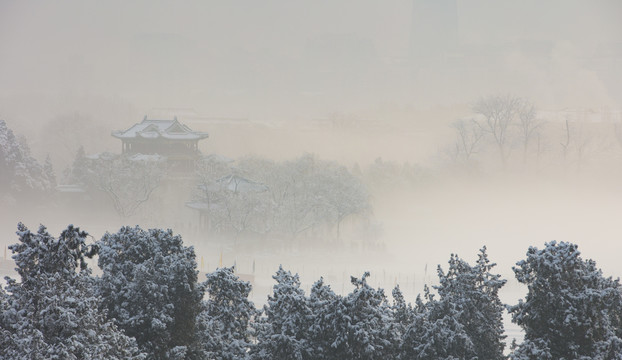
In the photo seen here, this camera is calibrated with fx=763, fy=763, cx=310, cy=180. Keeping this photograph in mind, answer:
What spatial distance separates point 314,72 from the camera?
125 metres

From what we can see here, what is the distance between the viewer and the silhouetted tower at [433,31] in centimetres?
12588

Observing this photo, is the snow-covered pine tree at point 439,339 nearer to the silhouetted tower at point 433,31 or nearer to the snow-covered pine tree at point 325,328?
the snow-covered pine tree at point 325,328

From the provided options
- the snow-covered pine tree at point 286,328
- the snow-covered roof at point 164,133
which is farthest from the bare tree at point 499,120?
the snow-covered pine tree at point 286,328

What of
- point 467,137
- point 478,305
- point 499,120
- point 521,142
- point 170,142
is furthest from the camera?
point 467,137

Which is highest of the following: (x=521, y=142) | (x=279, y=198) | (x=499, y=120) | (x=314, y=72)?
(x=314, y=72)

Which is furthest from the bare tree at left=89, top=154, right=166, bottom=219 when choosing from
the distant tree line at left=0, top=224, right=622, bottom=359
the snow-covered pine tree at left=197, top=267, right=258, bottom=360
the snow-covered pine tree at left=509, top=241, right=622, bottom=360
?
the snow-covered pine tree at left=509, top=241, right=622, bottom=360

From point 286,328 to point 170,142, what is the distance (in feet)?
151

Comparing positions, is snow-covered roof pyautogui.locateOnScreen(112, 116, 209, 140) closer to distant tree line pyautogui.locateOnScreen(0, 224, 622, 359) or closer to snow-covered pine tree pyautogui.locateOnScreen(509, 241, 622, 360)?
distant tree line pyautogui.locateOnScreen(0, 224, 622, 359)

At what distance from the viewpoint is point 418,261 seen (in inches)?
2121

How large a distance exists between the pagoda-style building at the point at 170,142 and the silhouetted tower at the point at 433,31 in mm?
74967

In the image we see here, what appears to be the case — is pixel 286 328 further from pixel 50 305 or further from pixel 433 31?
pixel 433 31

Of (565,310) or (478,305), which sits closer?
(565,310)

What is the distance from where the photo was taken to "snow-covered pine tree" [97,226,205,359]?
544 inches

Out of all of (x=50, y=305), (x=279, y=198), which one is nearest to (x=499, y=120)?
(x=279, y=198)
